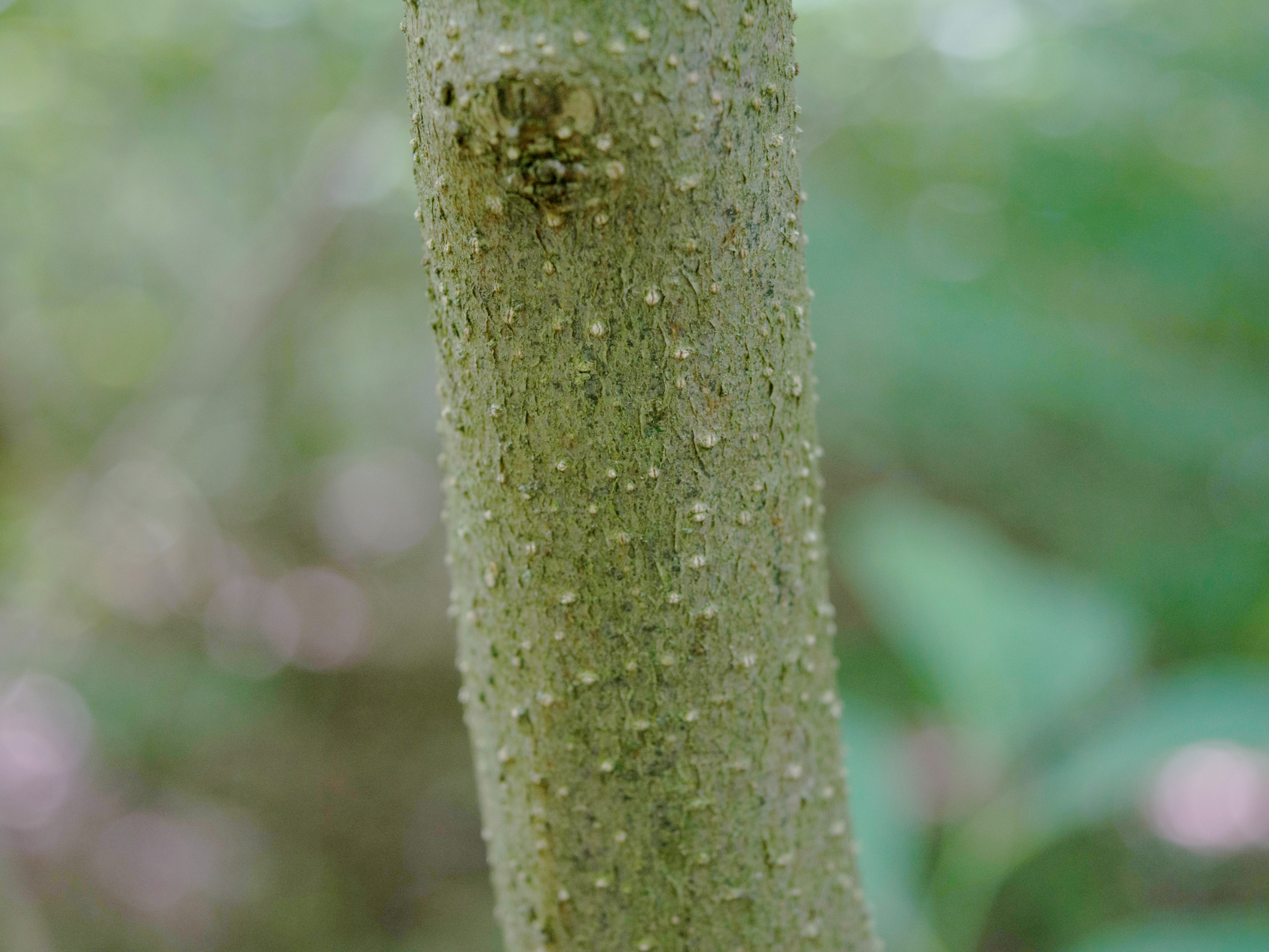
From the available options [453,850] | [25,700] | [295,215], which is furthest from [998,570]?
[25,700]

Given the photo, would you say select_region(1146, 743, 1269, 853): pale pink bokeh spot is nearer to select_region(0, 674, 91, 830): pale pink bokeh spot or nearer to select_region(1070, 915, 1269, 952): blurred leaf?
select_region(1070, 915, 1269, 952): blurred leaf

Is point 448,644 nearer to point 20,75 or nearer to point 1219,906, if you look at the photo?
point 20,75

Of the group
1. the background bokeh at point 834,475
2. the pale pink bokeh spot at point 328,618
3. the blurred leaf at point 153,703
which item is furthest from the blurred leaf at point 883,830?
the pale pink bokeh spot at point 328,618

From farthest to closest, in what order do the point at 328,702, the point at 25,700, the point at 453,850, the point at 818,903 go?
1. the point at 328,702
2. the point at 453,850
3. the point at 25,700
4. the point at 818,903

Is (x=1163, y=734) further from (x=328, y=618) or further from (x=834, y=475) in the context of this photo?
(x=328, y=618)

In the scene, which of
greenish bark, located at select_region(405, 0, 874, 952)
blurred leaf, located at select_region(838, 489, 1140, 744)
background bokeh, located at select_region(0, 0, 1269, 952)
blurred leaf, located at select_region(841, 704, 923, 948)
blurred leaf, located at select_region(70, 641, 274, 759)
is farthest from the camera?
blurred leaf, located at select_region(70, 641, 274, 759)

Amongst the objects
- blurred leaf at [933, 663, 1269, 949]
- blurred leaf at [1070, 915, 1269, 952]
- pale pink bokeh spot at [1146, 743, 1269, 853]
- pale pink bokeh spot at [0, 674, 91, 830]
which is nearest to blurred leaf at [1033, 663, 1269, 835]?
blurred leaf at [933, 663, 1269, 949]

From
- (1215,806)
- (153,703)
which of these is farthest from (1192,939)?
(153,703)
